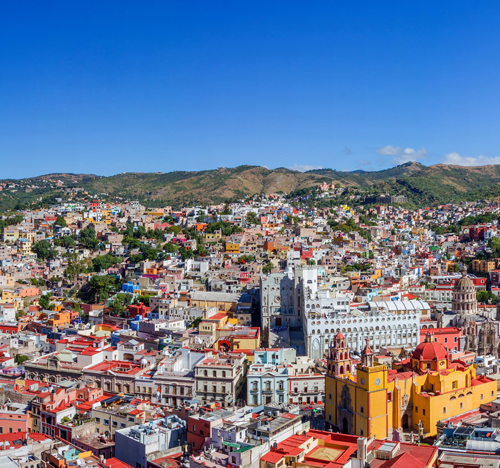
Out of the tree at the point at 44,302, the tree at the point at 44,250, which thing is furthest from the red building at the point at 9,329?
the tree at the point at 44,250

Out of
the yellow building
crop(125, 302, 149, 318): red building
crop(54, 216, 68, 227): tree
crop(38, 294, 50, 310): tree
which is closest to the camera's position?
crop(125, 302, 149, 318): red building

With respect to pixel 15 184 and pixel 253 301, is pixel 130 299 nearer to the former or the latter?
pixel 253 301

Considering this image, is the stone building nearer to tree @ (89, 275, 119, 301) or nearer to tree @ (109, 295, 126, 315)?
tree @ (109, 295, 126, 315)

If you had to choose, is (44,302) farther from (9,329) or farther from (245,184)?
(245,184)

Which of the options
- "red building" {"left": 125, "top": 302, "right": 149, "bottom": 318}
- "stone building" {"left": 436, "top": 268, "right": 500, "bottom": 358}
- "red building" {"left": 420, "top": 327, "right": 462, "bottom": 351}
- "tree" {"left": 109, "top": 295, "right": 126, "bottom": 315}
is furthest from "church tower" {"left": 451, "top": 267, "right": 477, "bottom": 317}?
"tree" {"left": 109, "top": 295, "right": 126, "bottom": 315}

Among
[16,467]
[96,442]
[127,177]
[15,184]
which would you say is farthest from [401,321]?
[127,177]

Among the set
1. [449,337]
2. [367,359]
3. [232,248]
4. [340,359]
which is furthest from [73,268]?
[367,359]
